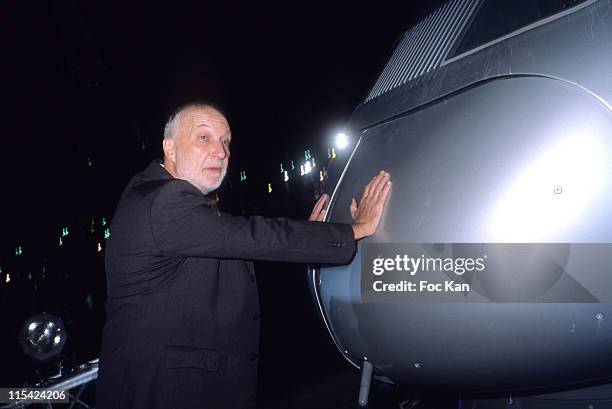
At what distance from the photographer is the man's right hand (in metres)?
1.25

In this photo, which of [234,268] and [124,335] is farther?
[234,268]

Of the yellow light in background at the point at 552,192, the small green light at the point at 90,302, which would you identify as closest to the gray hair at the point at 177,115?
the yellow light in background at the point at 552,192

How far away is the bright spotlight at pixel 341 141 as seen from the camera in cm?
167

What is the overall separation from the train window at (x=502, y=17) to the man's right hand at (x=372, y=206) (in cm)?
57

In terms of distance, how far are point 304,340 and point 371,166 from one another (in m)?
6.22

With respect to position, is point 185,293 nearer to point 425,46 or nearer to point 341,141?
point 341,141

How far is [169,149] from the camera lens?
5.57ft

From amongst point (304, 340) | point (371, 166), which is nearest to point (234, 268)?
point (371, 166)

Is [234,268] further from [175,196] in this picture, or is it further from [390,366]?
[390,366]

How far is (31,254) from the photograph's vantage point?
43.4 m
